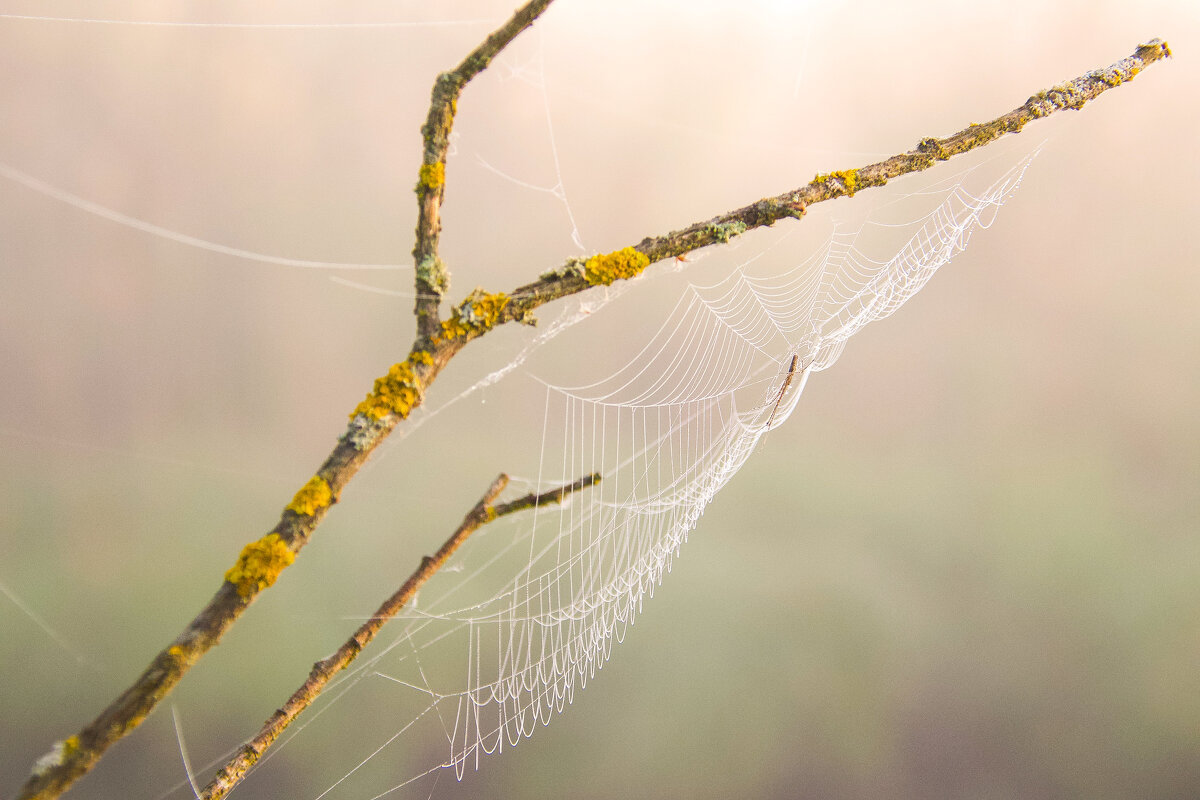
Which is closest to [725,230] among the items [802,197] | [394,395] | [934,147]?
[802,197]

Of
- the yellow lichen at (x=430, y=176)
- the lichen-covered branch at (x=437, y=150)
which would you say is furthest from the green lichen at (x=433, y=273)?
the yellow lichen at (x=430, y=176)

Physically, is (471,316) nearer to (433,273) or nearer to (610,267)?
(433,273)

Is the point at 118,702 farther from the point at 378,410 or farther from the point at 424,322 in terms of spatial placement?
the point at 424,322

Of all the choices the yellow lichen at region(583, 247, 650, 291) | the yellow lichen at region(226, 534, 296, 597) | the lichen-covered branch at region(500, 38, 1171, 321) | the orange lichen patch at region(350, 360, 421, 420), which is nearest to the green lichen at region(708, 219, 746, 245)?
the lichen-covered branch at region(500, 38, 1171, 321)

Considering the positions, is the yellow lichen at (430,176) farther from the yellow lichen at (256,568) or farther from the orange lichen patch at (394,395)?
the yellow lichen at (256,568)

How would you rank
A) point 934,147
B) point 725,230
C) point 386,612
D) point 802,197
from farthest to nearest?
point 934,147, point 802,197, point 725,230, point 386,612

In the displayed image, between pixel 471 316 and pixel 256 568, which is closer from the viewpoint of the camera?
pixel 256 568

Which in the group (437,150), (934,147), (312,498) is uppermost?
(437,150)
